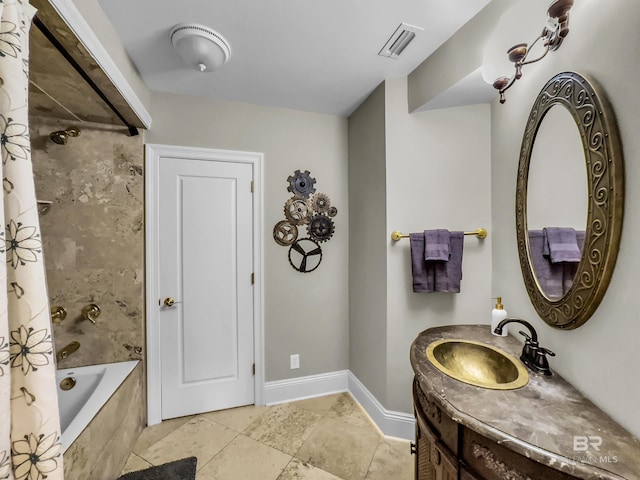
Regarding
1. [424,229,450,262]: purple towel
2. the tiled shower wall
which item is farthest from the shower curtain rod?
[424,229,450,262]: purple towel

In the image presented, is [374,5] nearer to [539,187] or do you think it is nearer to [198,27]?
[198,27]

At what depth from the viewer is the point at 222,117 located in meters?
2.23

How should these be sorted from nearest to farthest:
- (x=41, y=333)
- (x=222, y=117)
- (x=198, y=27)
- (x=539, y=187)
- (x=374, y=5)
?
(x=41, y=333) < (x=539, y=187) < (x=374, y=5) < (x=198, y=27) < (x=222, y=117)

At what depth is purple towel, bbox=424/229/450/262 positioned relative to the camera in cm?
177

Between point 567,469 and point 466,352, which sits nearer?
point 567,469

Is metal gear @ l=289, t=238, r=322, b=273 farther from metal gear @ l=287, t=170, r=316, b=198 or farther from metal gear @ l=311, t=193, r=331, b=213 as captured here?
metal gear @ l=287, t=170, r=316, b=198

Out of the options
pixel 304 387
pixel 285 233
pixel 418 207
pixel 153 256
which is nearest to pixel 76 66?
pixel 153 256

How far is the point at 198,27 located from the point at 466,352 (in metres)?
2.13

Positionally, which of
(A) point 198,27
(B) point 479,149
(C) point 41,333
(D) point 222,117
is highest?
(A) point 198,27

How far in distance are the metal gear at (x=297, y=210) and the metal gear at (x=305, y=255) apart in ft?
0.56

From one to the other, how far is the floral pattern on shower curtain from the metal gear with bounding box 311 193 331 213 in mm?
1803

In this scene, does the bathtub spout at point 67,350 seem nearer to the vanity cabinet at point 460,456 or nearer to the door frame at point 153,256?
the door frame at point 153,256

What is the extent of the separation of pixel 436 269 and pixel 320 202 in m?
1.10

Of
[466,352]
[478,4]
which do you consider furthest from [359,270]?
[478,4]
